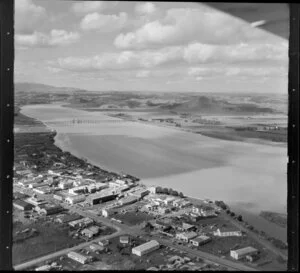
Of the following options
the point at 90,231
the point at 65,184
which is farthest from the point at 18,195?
the point at 90,231

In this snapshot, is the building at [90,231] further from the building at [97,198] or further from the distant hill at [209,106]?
the distant hill at [209,106]

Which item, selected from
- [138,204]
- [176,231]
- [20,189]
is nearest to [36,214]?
[20,189]

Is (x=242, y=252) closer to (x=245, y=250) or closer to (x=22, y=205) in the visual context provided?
(x=245, y=250)

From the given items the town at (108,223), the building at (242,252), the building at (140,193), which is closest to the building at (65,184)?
the town at (108,223)

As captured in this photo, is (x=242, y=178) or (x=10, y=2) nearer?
(x=10, y=2)

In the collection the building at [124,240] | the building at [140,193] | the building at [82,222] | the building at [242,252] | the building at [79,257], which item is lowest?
the building at [79,257]

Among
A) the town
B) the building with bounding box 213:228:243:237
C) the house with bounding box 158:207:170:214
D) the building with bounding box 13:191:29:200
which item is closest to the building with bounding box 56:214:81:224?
the town

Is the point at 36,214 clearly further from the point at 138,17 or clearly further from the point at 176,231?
the point at 138,17
